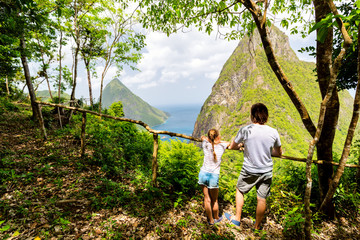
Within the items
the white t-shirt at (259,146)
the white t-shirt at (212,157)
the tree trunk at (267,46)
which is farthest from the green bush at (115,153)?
the tree trunk at (267,46)

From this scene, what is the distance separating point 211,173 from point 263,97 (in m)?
141

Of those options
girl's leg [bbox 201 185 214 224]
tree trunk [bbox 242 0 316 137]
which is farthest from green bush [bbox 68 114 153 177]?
tree trunk [bbox 242 0 316 137]

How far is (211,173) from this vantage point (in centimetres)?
287

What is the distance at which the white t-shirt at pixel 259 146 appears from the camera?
103 inches

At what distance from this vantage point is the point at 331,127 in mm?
2924

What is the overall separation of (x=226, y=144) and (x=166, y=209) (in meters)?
1.90

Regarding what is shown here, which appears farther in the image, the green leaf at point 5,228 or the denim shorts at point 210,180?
the denim shorts at point 210,180

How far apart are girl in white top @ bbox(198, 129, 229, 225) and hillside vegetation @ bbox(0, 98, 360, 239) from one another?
1.27ft

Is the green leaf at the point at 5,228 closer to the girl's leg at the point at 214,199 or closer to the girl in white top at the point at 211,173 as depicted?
the girl in white top at the point at 211,173

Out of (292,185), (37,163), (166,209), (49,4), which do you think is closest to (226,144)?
(166,209)

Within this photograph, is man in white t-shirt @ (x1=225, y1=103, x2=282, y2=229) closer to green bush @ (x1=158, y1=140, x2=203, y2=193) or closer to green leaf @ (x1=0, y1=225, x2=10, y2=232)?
green bush @ (x1=158, y1=140, x2=203, y2=193)

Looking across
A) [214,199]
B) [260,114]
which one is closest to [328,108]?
[260,114]

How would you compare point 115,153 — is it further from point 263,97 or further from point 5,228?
point 263,97

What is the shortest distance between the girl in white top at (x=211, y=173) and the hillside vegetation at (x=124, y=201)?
386 mm
